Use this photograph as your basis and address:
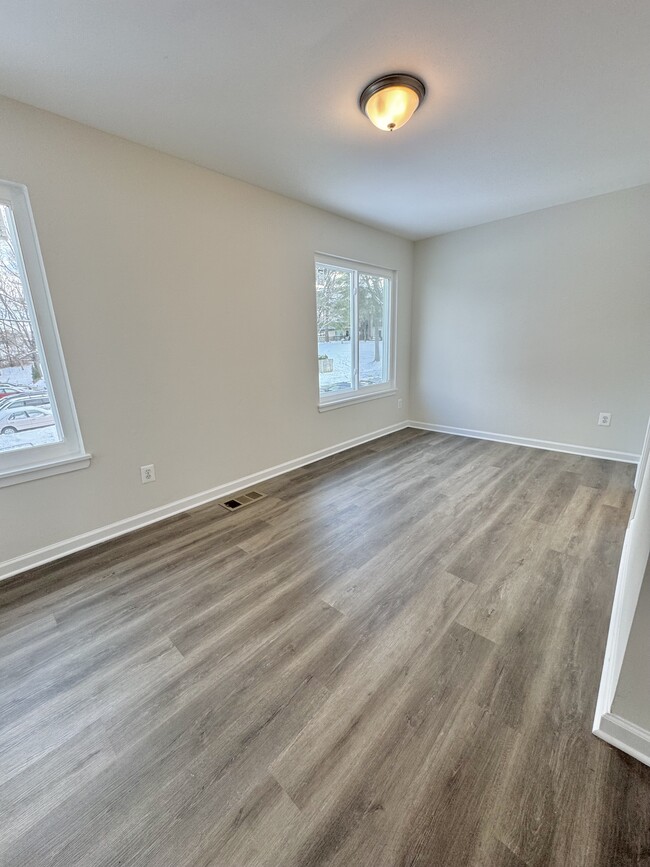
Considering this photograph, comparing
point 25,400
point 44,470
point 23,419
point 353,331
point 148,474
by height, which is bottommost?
point 148,474

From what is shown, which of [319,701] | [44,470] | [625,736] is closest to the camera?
[625,736]

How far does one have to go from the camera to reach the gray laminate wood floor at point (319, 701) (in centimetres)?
91

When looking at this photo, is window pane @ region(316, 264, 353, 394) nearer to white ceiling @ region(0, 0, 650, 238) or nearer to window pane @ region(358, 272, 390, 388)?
window pane @ region(358, 272, 390, 388)

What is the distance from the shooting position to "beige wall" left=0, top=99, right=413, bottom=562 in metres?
1.95

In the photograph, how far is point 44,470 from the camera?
2.02 meters

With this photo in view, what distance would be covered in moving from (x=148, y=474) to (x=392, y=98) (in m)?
2.66

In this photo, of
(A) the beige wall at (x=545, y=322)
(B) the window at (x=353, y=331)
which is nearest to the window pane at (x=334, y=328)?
(B) the window at (x=353, y=331)

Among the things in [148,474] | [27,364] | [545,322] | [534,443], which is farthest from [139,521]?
[545,322]

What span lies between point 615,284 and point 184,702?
458 cm

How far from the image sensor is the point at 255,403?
3.07m

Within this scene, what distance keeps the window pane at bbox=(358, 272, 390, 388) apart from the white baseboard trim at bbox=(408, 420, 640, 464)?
3.36 feet

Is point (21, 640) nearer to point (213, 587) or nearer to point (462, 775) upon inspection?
point (213, 587)

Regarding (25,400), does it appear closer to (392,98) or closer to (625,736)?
(392,98)

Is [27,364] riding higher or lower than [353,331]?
lower
